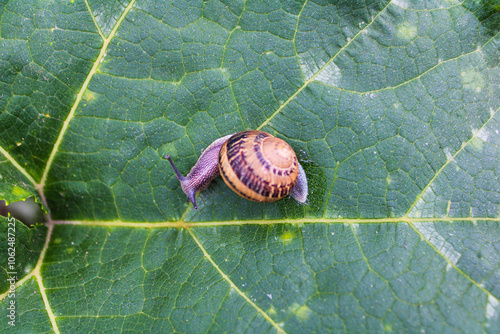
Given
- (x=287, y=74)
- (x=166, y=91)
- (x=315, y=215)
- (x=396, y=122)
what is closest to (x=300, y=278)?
(x=315, y=215)

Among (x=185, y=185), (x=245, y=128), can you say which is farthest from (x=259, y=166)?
(x=185, y=185)

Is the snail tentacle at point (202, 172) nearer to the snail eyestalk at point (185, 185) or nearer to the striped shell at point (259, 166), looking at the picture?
→ the snail eyestalk at point (185, 185)

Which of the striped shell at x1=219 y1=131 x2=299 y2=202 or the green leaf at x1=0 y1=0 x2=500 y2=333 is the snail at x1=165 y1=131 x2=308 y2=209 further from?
the green leaf at x1=0 y1=0 x2=500 y2=333

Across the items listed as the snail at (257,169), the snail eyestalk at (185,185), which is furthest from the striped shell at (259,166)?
the snail eyestalk at (185,185)

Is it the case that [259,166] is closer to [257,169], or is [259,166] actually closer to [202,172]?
[257,169]

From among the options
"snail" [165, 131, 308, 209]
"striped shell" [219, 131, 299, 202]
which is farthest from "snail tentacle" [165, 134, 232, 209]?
"striped shell" [219, 131, 299, 202]

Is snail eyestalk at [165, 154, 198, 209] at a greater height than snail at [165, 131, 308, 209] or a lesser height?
lesser
